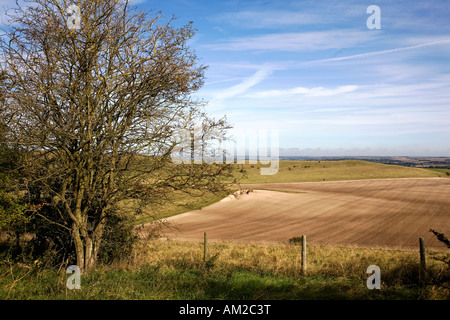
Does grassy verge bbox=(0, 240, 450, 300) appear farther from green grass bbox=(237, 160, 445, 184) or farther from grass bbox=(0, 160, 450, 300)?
green grass bbox=(237, 160, 445, 184)

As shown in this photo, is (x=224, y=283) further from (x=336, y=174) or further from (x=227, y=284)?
(x=336, y=174)

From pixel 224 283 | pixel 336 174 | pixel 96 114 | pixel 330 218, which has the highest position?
pixel 96 114

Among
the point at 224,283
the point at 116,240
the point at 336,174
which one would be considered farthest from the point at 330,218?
the point at 336,174

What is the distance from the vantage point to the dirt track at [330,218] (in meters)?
26.6

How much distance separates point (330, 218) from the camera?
116 feet

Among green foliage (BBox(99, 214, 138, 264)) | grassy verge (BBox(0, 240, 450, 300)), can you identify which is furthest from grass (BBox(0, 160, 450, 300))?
green foliage (BBox(99, 214, 138, 264))

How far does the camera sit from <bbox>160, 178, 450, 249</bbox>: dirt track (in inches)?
1047

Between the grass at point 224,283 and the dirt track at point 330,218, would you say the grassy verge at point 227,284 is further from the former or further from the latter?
the dirt track at point 330,218

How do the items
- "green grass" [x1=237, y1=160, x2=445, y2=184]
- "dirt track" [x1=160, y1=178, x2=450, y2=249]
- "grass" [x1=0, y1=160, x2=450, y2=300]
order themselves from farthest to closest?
1. "green grass" [x1=237, y1=160, x2=445, y2=184]
2. "dirt track" [x1=160, y1=178, x2=450, y2=249]
3. "grass" [x1=0, y1=160, x2=450, y2=300]

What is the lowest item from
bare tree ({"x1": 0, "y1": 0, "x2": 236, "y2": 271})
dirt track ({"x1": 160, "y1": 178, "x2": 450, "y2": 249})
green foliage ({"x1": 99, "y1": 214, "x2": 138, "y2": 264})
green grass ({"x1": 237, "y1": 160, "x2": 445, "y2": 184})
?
dirt track ({"x1": 160, "y1": 178, "x2": 450, "y2": 249})

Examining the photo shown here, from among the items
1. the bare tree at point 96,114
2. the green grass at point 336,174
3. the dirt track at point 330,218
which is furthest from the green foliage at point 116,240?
the green grass at point 336,174

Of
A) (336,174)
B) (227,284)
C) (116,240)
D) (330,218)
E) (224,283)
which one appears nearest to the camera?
(227,284)

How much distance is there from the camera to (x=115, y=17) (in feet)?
33.0
